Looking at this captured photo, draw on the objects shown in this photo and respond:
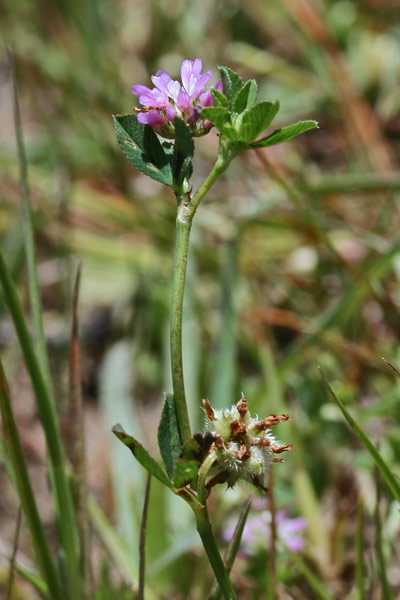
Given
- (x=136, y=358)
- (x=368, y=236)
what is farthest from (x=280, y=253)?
(x=136, y=358)

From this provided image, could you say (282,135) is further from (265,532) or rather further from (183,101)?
(265,532)

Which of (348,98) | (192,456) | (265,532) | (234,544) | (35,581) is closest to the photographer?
(192,456)

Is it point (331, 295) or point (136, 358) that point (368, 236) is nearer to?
point (331, 295)

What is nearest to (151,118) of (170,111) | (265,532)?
(170,111)

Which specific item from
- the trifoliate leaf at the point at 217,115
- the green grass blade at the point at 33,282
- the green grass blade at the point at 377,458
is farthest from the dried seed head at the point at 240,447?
the green grass blade at the point at 33,282

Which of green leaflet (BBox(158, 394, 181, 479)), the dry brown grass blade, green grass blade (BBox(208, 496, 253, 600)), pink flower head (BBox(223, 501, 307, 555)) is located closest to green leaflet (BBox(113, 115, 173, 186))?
green leaflet (BBox(158, 394, 181, 479))

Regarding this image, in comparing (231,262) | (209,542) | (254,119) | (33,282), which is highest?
(231,262)
